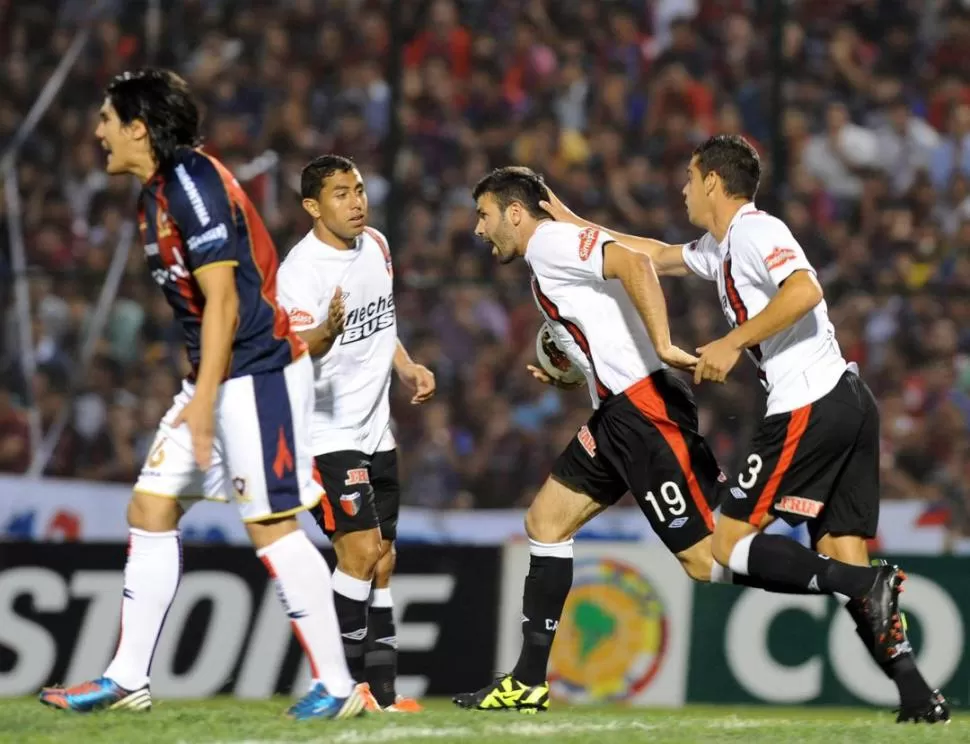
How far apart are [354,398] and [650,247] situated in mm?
1444

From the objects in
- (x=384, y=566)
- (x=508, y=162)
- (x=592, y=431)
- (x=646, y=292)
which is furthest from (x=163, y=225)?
(x=508, y=162)

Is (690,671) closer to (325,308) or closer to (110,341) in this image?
(325,308)

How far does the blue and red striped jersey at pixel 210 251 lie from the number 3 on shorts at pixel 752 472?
1839mm

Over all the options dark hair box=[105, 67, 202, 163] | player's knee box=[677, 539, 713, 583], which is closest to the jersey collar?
player's knee box=[677, 539, 713, 583]

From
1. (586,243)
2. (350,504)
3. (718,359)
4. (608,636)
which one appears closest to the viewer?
(718,359)

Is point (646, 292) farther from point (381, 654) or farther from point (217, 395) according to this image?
point (381, 654)

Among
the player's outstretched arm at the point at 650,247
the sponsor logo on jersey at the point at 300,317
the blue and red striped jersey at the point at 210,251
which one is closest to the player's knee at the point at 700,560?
the player's outstretched arm at the point at 650,247

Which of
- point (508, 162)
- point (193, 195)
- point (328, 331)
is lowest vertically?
point (328, 331)

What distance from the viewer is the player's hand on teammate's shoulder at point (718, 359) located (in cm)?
620

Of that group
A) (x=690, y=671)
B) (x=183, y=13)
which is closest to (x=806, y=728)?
(x=690, y=671)

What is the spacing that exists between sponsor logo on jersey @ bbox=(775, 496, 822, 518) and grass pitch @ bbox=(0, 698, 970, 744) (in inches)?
31.2

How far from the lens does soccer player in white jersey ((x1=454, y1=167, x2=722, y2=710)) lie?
22.8 ft

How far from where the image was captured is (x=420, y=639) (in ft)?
33.3

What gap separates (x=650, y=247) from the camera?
7.47 meters
